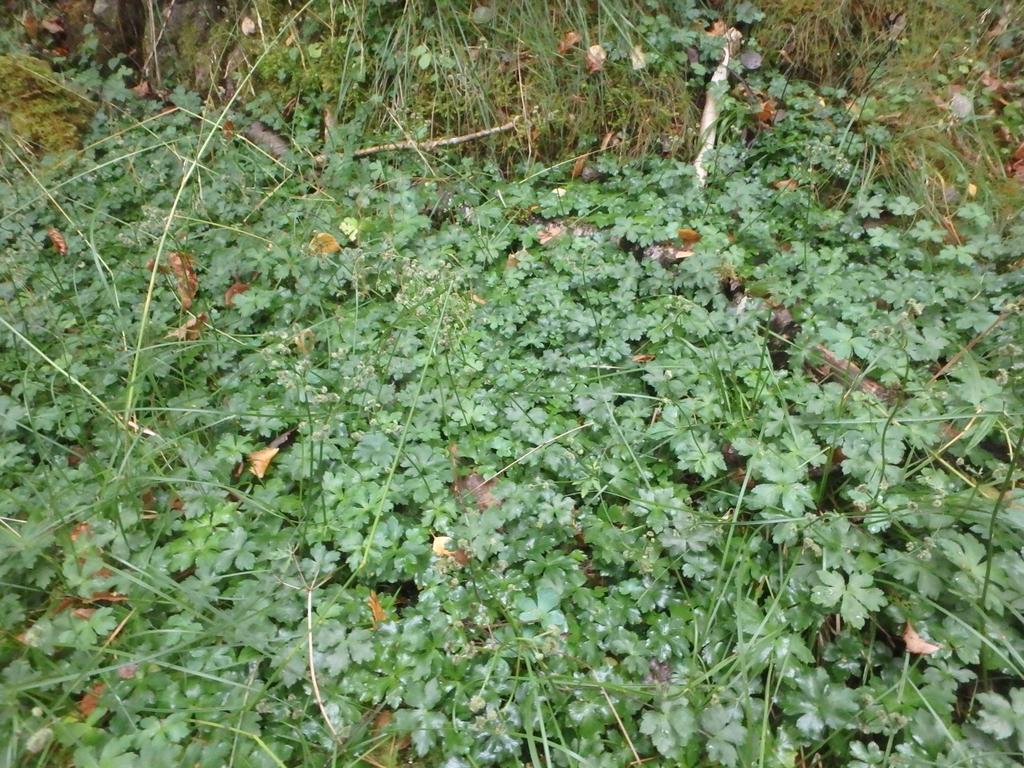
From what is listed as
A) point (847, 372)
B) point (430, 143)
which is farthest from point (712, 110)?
point (847, 372)

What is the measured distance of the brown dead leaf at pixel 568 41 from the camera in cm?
336

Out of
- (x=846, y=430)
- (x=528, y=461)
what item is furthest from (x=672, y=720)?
(x=846, y=430)

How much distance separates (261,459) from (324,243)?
1.13 m

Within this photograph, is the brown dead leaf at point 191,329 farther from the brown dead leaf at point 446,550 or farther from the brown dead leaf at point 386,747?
the brown dead leaf at point 386,747

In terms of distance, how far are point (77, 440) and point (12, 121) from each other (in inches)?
85.2

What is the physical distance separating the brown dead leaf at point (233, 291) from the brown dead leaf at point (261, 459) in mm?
854

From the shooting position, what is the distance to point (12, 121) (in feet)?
11.2

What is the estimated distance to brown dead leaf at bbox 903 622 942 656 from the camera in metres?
1.79

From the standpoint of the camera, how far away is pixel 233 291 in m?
2.92

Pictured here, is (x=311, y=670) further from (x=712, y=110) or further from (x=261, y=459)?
(x=712, y=110)

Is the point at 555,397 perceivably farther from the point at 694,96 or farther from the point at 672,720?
the point at 694,96

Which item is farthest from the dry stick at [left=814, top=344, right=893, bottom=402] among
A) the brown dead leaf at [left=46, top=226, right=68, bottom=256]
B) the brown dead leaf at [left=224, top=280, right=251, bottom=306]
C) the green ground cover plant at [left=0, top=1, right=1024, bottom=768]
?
the brown dead leaf at [left=46, top=226, right=68, bottom=256]

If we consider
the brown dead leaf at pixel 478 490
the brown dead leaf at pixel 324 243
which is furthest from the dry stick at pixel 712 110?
the brown dead leaf at pixel 478 490

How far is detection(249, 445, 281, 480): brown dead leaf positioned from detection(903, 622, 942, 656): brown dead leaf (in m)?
2.13
